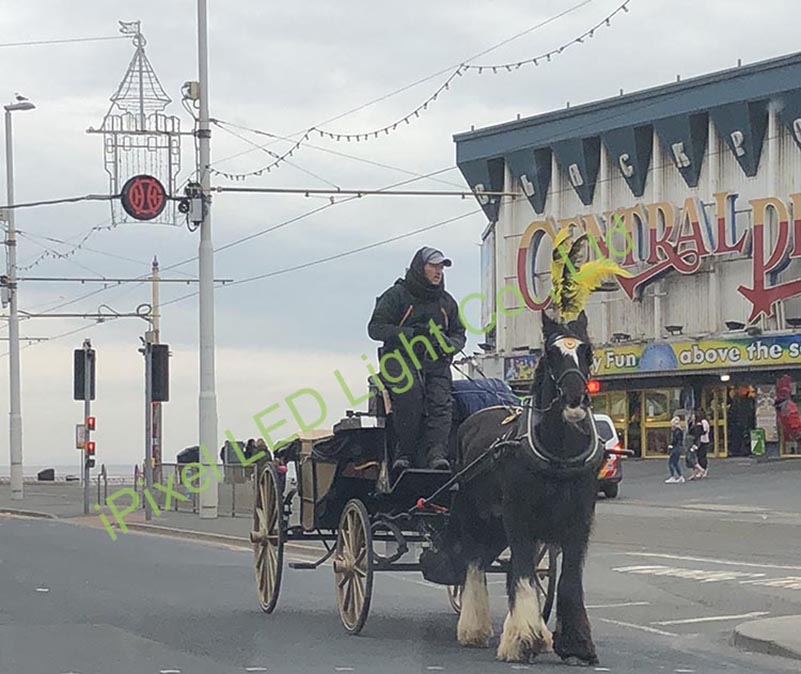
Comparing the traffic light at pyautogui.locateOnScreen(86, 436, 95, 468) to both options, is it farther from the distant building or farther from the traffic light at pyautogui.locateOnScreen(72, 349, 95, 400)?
the distant building

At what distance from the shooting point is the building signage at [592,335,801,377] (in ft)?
136

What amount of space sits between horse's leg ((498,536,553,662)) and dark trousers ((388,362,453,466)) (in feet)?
5.61

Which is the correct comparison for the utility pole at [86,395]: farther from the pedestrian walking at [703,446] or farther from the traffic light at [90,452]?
the pedestrian walking at [703,446]

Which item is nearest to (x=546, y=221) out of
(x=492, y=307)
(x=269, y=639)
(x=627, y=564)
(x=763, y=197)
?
(x=492, y=307)

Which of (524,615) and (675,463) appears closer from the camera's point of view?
(524,615)

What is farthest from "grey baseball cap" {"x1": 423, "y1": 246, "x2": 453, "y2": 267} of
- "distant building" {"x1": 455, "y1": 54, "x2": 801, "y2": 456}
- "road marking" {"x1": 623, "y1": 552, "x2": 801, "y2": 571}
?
"distant building" {"x1": 455, "y1": 54, "x2": 801, "y2": 456}

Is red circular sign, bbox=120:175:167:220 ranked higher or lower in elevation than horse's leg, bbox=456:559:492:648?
higher

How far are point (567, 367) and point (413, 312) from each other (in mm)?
2409

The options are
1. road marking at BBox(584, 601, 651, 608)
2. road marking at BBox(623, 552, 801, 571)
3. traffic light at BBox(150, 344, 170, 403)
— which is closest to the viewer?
road marking at BBox(584, 601, 651, 608)

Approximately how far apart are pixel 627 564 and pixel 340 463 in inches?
325

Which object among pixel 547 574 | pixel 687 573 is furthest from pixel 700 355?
pixel 547 574

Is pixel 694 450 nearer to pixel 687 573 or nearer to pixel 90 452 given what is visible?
pixel 90 452

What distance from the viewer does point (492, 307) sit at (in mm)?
51938

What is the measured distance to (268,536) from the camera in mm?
14367
